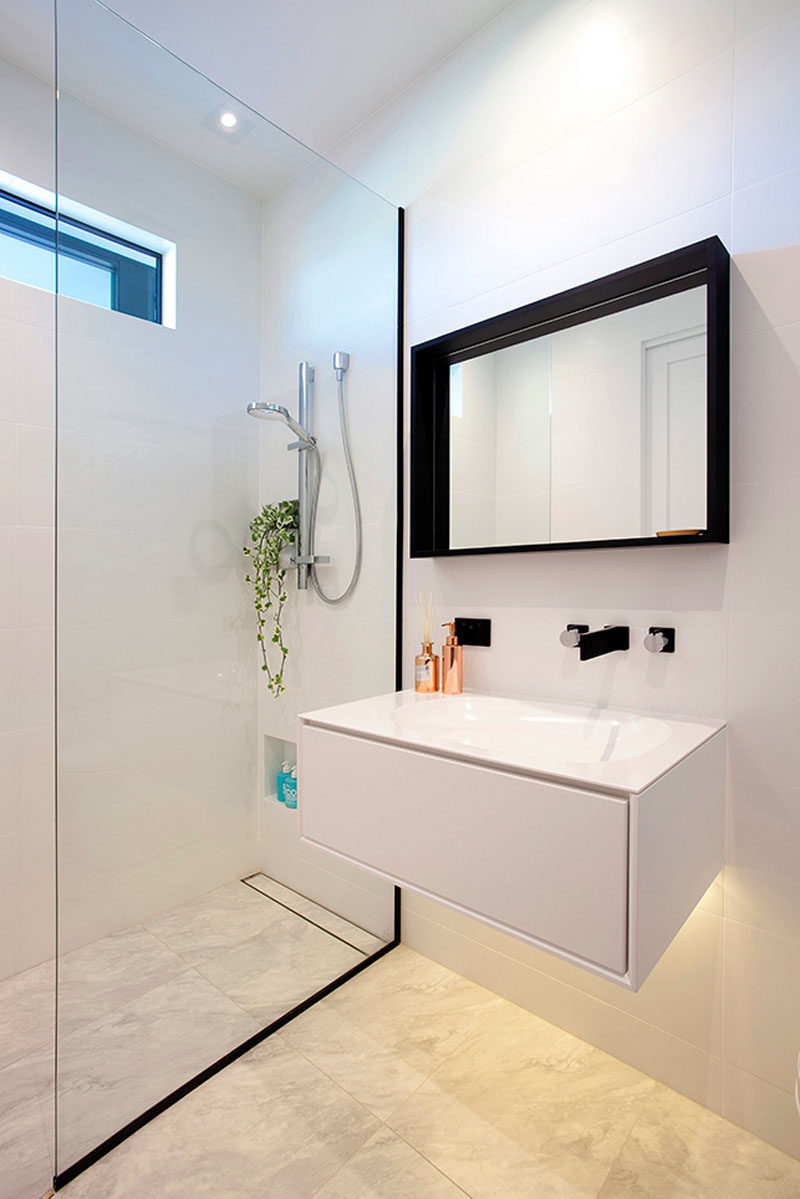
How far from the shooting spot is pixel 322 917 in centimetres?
182

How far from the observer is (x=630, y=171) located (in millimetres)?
1409

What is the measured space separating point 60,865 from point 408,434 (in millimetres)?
1434

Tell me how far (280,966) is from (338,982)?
18cm

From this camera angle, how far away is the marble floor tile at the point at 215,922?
4.87ft

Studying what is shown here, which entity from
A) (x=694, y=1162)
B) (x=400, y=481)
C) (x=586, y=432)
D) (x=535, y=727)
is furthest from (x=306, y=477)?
(x=694, y=1162)

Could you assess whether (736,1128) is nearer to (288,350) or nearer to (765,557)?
(765,557)

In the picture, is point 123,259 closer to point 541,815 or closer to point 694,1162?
point 541,815

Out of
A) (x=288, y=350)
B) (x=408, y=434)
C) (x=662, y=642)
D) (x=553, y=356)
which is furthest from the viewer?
(x=408, y=434)

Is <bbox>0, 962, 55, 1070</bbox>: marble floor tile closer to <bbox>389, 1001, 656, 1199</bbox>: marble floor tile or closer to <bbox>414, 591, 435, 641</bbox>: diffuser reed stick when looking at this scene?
<bbox>389, 1001, 656, 1199</bbox>: marble floor tile

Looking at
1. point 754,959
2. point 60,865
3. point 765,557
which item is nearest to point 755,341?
point 765,557

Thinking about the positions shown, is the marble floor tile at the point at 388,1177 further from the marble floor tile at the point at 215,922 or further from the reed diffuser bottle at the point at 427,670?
the reed diffuser bottle at the point at 427,670

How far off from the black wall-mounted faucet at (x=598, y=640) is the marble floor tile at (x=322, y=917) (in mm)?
1105

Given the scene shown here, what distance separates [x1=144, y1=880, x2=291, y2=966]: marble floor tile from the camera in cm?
149

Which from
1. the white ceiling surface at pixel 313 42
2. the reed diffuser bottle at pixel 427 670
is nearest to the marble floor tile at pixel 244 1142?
the reed diffuser bottle at pixel 427 670
